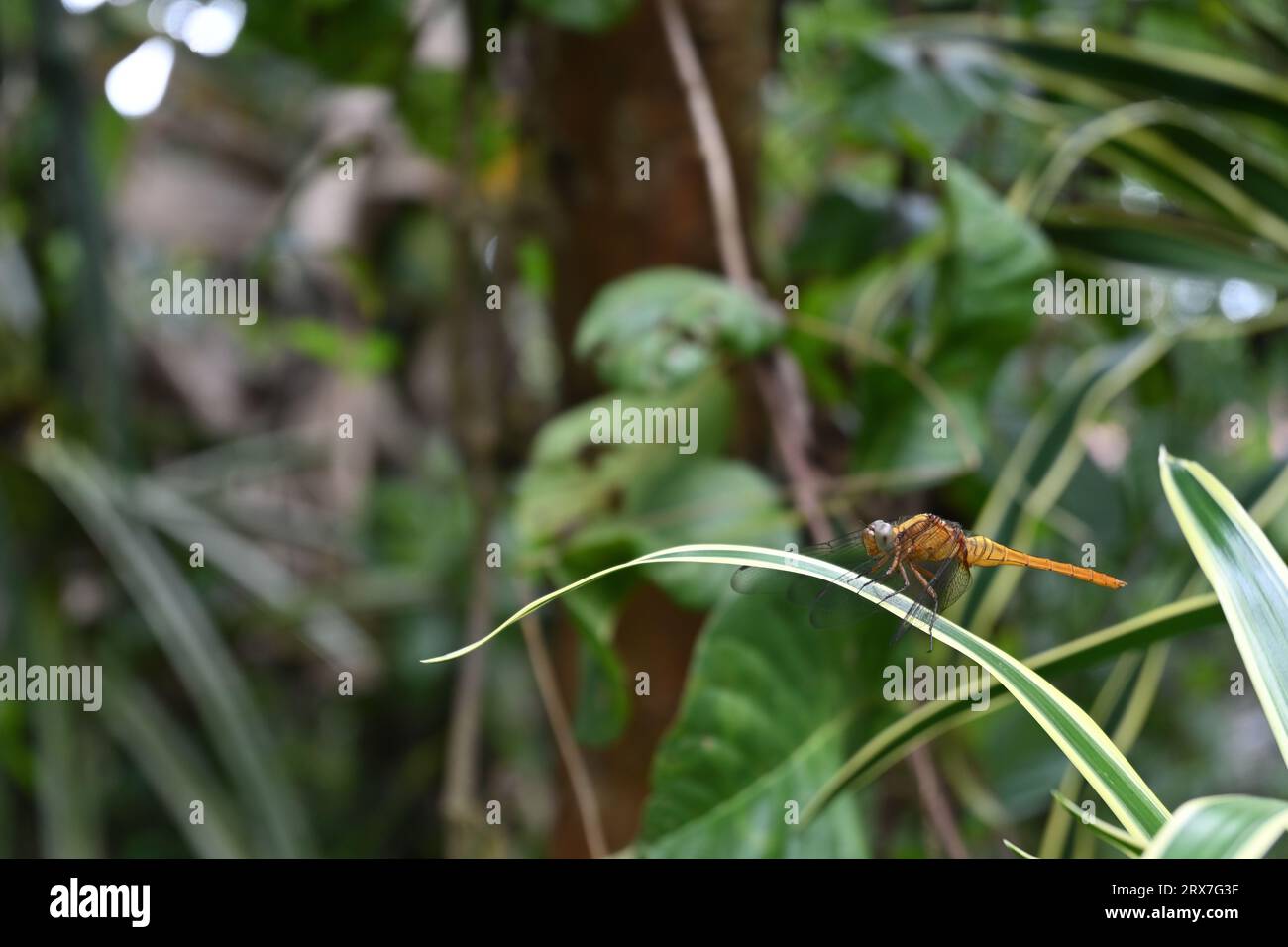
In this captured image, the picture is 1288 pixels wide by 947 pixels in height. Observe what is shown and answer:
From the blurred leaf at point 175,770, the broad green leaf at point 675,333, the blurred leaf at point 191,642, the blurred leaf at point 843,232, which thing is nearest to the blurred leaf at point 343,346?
the blurred leaf at point 191,642

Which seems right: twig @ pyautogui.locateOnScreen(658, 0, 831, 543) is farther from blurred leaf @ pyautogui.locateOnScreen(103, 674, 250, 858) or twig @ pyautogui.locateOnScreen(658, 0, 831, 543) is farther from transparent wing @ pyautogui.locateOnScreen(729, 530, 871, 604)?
blurred leaf @ pyautogui.locateOnScreen(103, 674, 250, 858)

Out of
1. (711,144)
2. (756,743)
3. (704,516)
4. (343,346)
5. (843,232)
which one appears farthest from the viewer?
(343,346)

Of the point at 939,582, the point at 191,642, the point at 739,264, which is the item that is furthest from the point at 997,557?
the point at 191,642

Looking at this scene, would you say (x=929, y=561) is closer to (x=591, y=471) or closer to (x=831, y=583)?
(x=831, y=583)

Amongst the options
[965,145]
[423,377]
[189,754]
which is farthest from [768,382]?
[423,377]

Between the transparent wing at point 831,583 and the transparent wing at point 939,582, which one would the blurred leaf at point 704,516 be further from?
the transparent wing at point 939,582

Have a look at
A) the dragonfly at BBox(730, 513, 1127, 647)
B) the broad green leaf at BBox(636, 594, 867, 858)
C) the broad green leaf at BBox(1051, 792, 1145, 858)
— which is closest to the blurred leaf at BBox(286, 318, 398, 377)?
the broad green leaf at BBox(636, 594, 867, 858)
